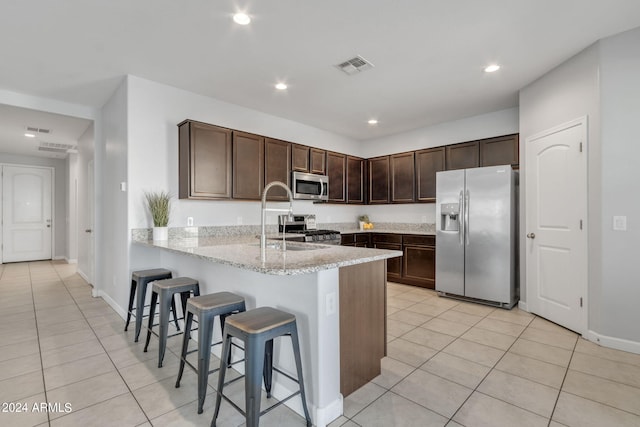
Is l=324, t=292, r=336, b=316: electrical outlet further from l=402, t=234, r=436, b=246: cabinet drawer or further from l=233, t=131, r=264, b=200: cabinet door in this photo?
l=402, t=234, r=436, b=246: cabinet drawer

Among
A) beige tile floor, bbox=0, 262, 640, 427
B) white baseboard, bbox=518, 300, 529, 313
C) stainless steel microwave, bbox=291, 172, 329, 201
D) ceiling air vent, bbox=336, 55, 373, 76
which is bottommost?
beige tile floor, bbox=0, 262, 640, 427

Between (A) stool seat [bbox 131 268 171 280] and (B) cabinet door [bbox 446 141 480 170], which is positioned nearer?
(A) stool seat [bbox 131 268 171 280]

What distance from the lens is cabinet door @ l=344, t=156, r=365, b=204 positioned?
225 inches

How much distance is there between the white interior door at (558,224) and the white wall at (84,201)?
632 centimetres

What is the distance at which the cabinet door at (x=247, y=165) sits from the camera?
394 cm

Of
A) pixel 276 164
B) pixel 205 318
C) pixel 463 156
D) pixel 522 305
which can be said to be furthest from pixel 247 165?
pixel 522 305

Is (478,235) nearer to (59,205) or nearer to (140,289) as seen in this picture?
(140,289)

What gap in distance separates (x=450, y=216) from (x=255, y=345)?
3642 mm

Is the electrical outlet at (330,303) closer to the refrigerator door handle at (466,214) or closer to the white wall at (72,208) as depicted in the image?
the refrigerator door handle at (466,214)

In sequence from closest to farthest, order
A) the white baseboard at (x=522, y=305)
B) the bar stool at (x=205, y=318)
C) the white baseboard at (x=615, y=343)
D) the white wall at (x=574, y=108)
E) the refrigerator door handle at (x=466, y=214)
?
the bar stool at (x=205, y=318), the white baseboard at (x=615, y=343), the white wall at (x=574, y=108), the white baseboard at (x=522, y=305), the refrigerator door handle at (x=466, y=214)

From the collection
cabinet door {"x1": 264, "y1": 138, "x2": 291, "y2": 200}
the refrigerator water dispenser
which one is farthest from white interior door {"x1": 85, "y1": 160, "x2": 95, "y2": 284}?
the refrigerator water dispenser

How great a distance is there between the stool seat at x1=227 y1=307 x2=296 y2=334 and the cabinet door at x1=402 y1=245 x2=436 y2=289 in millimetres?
3547

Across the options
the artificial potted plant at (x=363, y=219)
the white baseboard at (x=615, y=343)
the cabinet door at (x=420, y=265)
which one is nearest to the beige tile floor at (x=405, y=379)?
the white baseboard at (x=615, y=343)

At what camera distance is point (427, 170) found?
5195 mm
